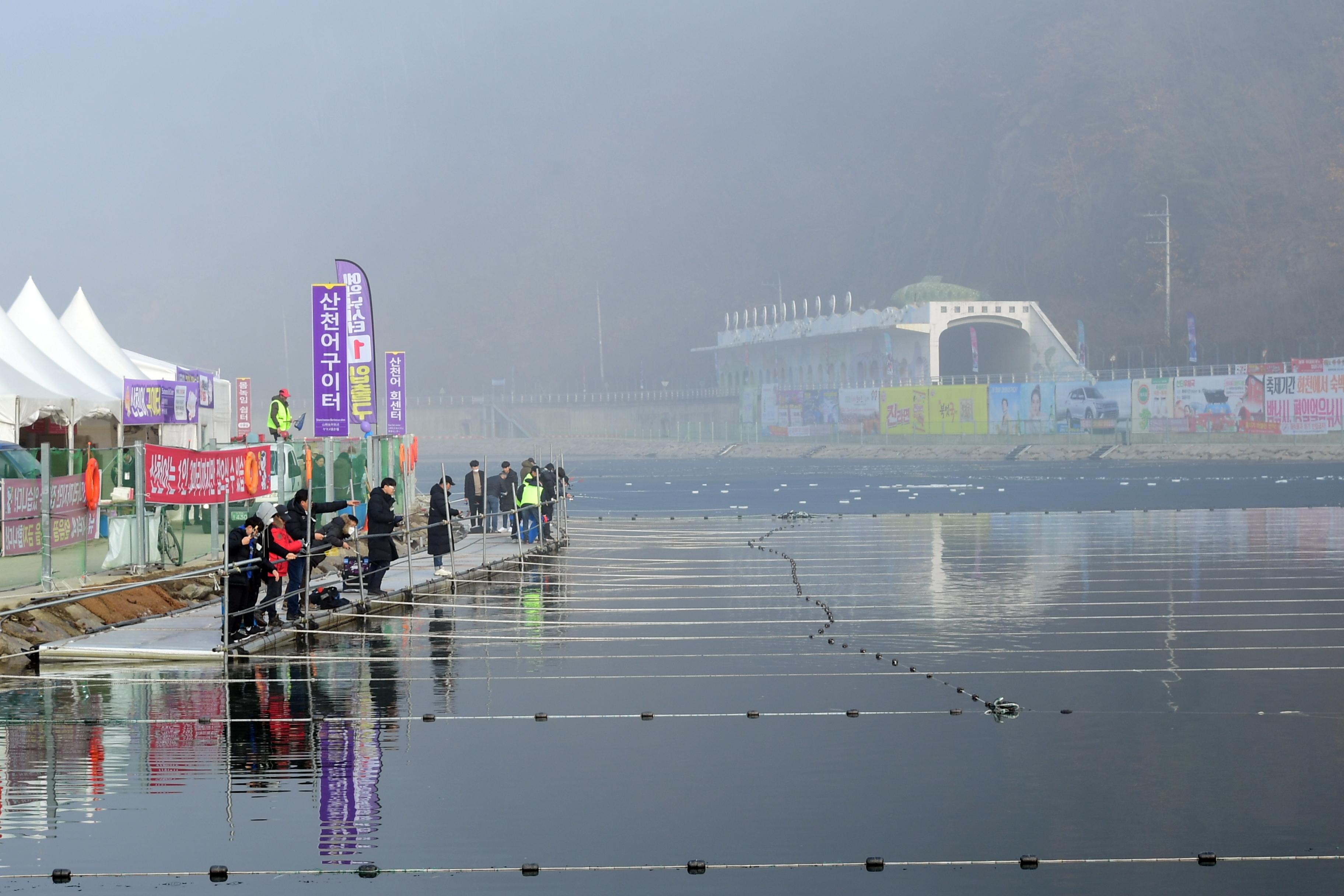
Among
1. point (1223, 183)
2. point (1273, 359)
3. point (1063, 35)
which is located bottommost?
point (1273, 359)

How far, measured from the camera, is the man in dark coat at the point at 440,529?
2678 cm

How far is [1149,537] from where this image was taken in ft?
122

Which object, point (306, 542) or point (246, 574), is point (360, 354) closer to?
point (306, 542)

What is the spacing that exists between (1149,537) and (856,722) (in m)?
25.8

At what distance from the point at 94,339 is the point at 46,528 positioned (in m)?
21.2

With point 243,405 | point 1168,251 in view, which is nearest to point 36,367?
point 243,405

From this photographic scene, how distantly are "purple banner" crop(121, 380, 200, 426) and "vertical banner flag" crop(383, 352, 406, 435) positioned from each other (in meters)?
12.0

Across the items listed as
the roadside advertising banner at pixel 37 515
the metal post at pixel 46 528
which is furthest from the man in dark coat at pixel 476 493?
the metal post at pixel 46 528

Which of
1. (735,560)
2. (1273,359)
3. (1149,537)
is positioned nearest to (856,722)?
(735,560)

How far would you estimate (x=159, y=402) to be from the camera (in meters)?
28.6

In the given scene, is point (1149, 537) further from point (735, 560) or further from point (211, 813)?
point (211, 813)

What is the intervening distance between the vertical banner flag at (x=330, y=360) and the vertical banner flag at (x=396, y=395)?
11.2 metres

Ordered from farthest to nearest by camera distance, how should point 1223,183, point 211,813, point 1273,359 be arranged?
point 1223,183, point 1273,359, point 211,813

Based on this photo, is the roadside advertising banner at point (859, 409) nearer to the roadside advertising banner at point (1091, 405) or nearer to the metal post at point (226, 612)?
the roadside advertising banner at point (1091, 405)
